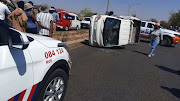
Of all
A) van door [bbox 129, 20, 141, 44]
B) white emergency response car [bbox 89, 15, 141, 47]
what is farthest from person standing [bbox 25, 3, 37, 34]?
van door [bbox 129, 20, 141, 44]

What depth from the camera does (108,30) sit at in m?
8.04

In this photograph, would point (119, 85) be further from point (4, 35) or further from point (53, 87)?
point (4, 35)

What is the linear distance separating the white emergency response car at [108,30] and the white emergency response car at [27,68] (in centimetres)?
560

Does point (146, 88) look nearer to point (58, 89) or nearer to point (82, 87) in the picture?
point (82, 87)

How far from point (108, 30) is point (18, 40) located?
6.79 meters

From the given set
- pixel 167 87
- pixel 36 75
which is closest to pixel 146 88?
pixel 167 87

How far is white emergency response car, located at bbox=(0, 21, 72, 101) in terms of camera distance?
1454 millimetres

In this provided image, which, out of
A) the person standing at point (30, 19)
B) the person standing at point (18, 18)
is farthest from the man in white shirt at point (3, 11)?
the person standing at point (30, 19)

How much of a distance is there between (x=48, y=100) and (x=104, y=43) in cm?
619

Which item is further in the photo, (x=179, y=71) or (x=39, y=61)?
(x=179, y=71)

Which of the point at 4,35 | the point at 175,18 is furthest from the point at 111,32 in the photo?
the point at 175,18

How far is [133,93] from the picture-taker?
327cm

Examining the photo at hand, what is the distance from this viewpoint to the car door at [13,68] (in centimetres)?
141

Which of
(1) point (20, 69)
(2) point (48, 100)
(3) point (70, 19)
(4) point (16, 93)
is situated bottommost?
(2) point (48, 100)
